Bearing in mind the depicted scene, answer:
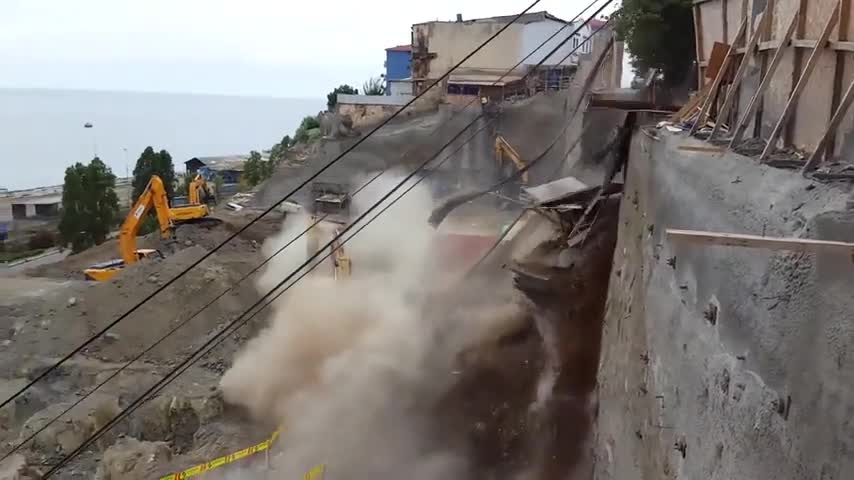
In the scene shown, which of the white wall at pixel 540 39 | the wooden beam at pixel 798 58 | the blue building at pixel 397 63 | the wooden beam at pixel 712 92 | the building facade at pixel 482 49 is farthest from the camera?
the blue building at pixel 397 63

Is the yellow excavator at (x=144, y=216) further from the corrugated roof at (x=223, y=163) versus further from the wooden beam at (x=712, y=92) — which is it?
the corrugated roof at (x=223, y=163)

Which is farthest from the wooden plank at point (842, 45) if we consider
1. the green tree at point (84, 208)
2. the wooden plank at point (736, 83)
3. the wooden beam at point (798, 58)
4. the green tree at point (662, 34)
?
the green tree at point (84, 208)

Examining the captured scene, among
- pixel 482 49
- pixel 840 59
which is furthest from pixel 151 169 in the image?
pixel 840 59

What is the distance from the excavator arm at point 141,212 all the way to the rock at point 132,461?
10951 millimetres

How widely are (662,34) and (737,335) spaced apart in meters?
16.7

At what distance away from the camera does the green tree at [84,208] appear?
4009 centimetres

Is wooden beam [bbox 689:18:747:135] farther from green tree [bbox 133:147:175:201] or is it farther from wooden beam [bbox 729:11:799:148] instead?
green tree [bbox 133:147:175:201]

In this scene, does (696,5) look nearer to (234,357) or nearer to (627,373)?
(627,373)

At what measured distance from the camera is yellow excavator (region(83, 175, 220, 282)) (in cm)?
2397

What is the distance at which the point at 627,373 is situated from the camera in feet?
23.4

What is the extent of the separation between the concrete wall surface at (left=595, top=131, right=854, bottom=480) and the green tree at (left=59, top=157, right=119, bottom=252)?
39.0 metres

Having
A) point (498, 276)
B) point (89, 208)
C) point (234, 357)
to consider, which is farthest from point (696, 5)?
point (89, 208)

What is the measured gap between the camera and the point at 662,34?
19.0m

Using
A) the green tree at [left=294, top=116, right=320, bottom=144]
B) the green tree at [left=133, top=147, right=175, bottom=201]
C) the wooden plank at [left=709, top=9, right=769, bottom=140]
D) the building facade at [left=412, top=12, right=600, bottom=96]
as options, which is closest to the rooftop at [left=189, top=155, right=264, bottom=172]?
the green tree at [left=133, top=147, right=175, bottom=201]
